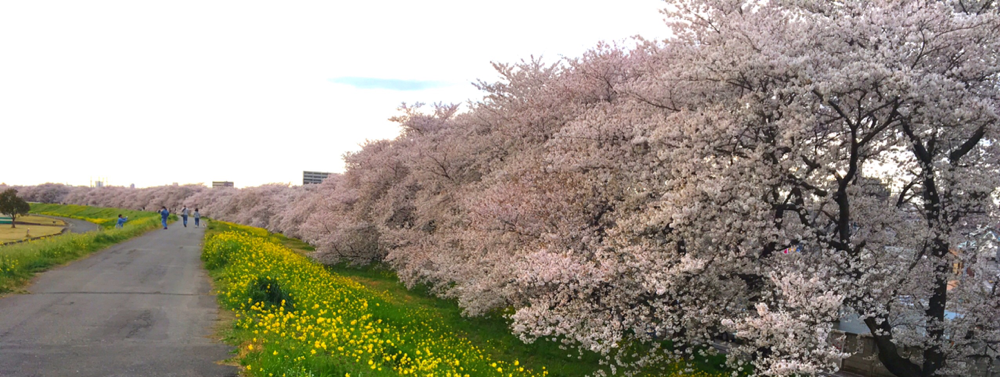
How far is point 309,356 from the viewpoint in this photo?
7316 millimetres

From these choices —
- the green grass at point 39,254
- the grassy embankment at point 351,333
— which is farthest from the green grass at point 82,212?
the grassy embankment at point 351,333

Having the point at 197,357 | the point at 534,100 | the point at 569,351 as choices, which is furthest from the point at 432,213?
the point at 197,357

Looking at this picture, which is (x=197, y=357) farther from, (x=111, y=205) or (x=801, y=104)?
(x=111, y=205)

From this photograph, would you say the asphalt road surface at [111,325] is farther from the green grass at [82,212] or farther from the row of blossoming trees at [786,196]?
the green grass at [82,212]

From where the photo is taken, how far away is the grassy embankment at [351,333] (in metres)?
7.57

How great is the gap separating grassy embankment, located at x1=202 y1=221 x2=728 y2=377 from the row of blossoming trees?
1.68m

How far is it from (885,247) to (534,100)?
34.9ft

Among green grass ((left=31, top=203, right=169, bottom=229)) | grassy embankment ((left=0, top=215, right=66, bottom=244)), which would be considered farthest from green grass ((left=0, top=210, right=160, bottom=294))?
green grass ((left=31, top=203, right=169, bottom=229))

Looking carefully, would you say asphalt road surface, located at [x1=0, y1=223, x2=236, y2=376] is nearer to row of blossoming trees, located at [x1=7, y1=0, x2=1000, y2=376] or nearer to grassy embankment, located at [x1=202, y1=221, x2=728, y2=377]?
grassy embankment, located at [x1=202, y1=221, x2=728, y2=377]

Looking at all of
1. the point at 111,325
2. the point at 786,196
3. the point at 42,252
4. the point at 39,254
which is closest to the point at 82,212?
the point at 42,252

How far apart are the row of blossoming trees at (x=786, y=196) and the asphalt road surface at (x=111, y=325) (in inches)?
243

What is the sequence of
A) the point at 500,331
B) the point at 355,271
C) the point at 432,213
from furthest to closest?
the point at 355,271 → the point at 432,213 → the point at 500,331

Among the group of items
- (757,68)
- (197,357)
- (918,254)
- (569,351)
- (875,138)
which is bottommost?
(569,351)

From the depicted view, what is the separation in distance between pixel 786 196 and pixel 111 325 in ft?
42.2
